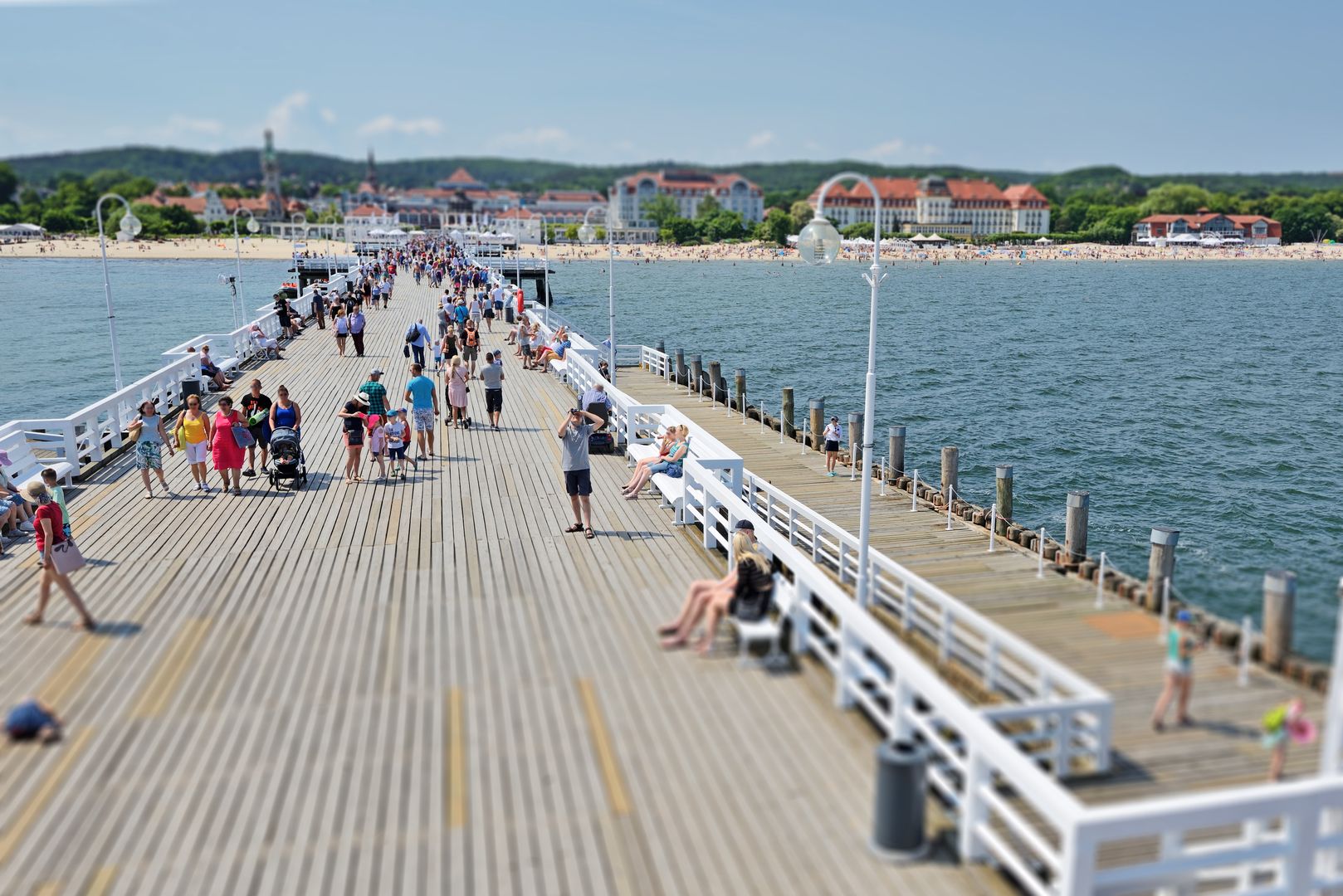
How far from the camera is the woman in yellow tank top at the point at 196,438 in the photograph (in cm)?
1417

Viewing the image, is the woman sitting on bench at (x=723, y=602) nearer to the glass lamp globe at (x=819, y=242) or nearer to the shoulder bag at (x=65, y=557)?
the glass lamp globe at (x=819, y=242)

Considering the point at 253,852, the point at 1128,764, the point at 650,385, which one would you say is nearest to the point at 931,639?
the point at 1128,764

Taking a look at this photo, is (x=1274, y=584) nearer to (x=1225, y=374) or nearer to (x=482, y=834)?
(x=482, y=834)

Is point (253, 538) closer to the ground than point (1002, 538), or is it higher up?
higher up

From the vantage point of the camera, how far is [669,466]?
14.1m

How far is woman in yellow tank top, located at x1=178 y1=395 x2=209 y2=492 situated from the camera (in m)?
14.2

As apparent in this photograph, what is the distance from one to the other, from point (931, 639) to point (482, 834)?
19.7 ft

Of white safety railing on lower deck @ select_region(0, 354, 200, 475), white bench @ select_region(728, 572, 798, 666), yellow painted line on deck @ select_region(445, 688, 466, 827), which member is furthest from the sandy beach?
yellow painted line on deck @ select_region(445, 688, 466, 827)

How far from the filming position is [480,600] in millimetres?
10086

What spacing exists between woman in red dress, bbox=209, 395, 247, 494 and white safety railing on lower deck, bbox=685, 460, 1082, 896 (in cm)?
887

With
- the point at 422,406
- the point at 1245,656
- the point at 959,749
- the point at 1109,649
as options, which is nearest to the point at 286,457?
the point at 422,406

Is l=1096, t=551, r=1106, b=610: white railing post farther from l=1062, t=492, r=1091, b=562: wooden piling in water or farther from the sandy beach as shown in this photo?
the sandy beach

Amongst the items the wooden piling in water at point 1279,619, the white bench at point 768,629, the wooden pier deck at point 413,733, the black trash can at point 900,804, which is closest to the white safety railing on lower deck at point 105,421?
the wooden pier deck at point 413,733

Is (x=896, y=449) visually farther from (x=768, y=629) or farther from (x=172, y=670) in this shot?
(x=172, y=670)
